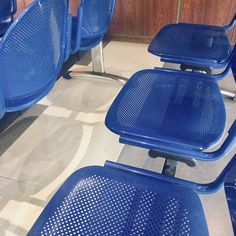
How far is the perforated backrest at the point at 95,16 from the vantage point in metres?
1.66

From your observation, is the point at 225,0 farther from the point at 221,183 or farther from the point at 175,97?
the point at 221,183

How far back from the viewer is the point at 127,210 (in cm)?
74

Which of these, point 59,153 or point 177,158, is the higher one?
point 177,158

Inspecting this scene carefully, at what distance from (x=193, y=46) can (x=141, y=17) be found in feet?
4.79

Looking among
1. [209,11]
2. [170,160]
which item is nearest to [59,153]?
[170,160]

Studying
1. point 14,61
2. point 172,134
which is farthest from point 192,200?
point 14,61

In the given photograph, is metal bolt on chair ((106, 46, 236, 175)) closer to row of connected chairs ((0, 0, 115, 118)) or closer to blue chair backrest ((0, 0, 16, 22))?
row of connected chairs ((0, 0, 115, 118))

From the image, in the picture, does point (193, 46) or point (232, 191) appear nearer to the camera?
point (232, 191)

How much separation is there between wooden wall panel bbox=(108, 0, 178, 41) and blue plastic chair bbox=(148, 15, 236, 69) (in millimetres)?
1055

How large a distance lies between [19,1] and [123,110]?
2532 mm

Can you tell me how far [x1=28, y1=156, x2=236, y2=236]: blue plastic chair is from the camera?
695mm

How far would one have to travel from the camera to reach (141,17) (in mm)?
2770

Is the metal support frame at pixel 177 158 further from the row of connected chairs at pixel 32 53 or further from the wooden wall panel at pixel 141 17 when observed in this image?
the wooden wall panel at pixel 141 17

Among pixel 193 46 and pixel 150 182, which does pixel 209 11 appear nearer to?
pixel 193 46
